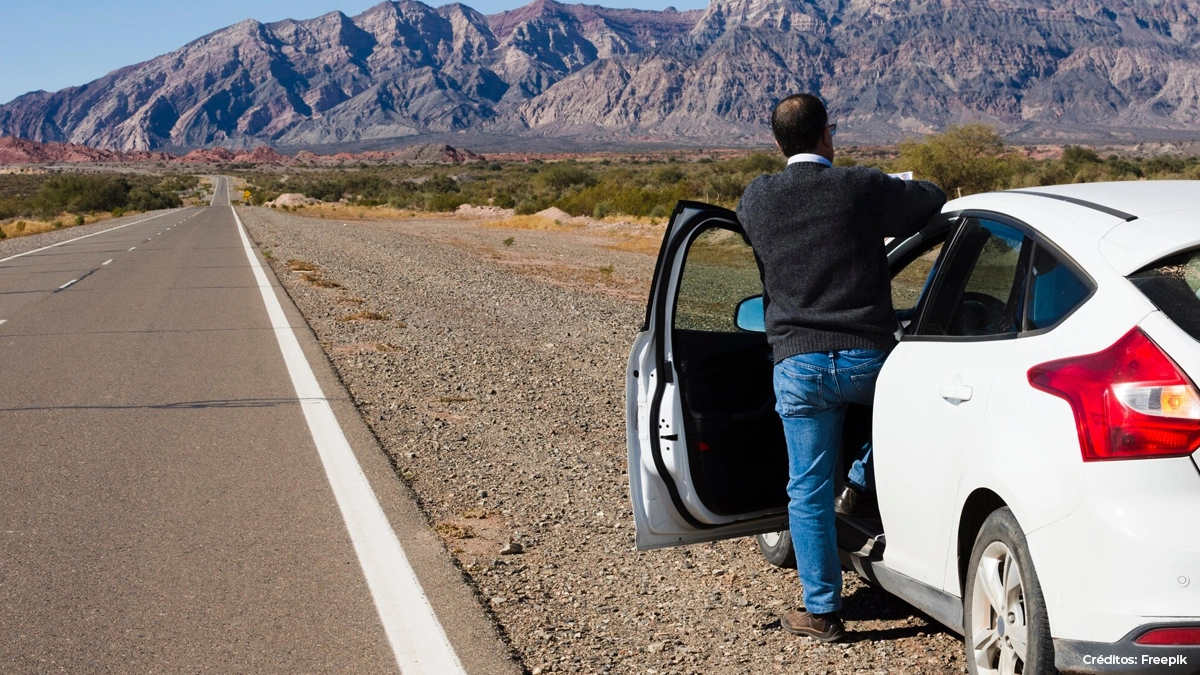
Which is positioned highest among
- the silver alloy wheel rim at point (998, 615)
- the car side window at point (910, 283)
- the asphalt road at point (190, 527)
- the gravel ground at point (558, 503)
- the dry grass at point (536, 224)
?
the silver alloy wheel rim at point (998, 615)

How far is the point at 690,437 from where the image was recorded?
473 centimetres

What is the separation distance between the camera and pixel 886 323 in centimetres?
440

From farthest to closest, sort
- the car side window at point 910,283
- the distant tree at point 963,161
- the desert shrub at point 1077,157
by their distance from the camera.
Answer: the desert shrub at point 1077,157 < the distant tree at point 963,161 < the car side window at point 910,283

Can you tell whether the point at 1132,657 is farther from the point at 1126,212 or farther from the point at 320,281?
the point at 320,281

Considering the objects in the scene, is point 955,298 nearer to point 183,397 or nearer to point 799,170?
point 799,170

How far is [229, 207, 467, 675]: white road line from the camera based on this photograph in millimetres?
4535

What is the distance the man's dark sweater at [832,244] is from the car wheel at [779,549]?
119 centimetres

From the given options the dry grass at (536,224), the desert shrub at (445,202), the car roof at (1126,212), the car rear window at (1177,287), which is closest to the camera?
the car rear window at (1177,287)

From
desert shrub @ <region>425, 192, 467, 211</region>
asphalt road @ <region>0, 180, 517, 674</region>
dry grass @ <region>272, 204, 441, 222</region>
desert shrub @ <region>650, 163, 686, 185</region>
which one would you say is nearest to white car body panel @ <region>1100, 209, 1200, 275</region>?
asphalt road @ <region>0, 180, 517, 674</region>

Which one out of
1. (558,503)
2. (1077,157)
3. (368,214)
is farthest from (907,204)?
(368,214)

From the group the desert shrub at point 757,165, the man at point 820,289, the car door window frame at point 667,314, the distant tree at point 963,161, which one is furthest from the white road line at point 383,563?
the desert shrub at point 757,165

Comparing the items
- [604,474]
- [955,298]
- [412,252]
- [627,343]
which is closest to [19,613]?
[604,474]

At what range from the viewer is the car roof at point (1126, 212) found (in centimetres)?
331

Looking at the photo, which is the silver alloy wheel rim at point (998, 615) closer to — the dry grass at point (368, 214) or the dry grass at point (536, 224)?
the dry grass at point (536, 224)
